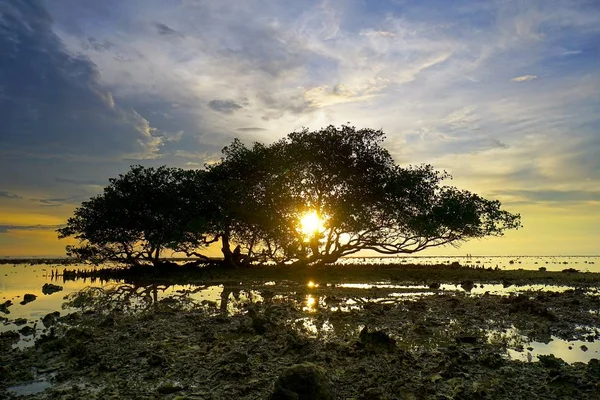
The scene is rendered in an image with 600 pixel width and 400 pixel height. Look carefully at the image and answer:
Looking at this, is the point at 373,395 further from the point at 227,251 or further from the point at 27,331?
the point at 227,251

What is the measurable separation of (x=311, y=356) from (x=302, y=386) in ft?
9.67

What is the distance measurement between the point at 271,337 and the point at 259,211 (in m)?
32.8

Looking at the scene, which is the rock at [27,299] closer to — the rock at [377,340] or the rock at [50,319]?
the rock at [50,319]

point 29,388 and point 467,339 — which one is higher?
point 467,339

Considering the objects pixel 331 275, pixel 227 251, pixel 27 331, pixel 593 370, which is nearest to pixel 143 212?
pixel 227 251

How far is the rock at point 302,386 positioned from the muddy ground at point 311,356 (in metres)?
0.02

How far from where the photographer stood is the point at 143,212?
45.7 meters

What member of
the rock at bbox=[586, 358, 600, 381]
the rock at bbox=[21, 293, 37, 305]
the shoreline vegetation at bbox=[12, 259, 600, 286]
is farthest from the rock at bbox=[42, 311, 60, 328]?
the shoreline vegetation at bbox=[12, 259, 600, 286]

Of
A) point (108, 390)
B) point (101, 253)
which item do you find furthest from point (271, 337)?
point (101, 253)

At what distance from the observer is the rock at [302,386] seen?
7151mm

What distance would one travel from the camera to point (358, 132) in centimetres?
4384

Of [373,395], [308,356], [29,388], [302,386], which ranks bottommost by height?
[29,388]

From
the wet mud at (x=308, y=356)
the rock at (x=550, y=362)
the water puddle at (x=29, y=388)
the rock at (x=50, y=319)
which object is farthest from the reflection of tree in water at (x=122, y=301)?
the rock at (x=550, y=362)

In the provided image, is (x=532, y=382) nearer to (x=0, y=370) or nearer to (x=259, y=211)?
(x=0, y=370)
